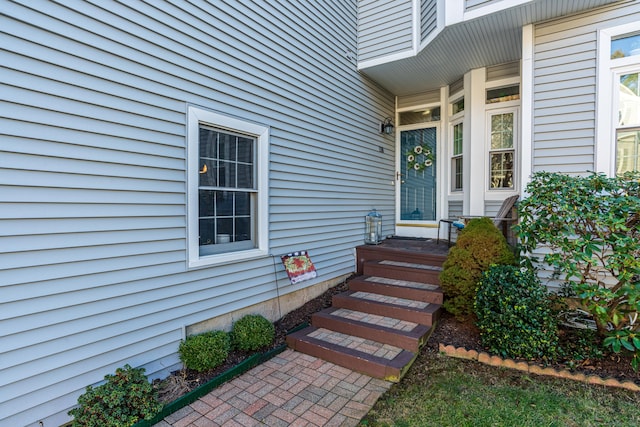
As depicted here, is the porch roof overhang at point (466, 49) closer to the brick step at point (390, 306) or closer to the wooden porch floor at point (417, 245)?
the wooden porch floor at point (417, 245)

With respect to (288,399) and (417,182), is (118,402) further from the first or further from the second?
(417,182)

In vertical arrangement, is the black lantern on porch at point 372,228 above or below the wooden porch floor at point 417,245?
above

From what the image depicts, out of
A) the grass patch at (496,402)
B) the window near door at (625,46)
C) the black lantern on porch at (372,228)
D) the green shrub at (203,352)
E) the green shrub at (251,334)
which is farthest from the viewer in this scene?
the black lantern on porch at (372,228)

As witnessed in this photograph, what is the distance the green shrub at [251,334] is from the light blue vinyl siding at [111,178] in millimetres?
221

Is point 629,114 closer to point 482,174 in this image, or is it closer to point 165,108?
point 482,174

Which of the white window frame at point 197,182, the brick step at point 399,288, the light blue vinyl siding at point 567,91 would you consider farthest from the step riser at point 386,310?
the light blue vinyl siding at point 567,91

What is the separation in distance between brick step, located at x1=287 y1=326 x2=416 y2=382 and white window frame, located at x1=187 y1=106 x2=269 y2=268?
3.75 feet

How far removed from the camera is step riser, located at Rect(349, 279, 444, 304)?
4.07 meters

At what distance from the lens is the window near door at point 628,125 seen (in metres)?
3.64

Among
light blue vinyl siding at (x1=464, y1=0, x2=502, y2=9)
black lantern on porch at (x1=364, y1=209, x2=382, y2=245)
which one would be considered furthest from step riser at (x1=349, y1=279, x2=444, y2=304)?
light blue vinyl siding at (x1=464, y1=0, x2=502, y2=9)

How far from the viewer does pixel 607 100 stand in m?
3.70

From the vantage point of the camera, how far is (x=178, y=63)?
3004 mm

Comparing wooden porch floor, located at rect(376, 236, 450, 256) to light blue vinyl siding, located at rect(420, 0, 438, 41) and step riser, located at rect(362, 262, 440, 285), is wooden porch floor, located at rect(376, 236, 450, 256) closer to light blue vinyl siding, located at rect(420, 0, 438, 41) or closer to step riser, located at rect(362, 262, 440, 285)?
step riser, located at rect(362, 262, 440, 285)

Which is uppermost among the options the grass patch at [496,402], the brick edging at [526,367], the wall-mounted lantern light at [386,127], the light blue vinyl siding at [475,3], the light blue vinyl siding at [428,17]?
the light blue vinyl siding at [428,17]
